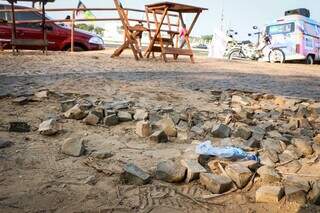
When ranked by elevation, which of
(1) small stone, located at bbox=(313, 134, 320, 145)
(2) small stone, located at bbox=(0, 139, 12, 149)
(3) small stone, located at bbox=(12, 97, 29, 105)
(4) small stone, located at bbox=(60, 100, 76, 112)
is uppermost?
(3) small stone, located at bbox=(12, 97, 29, 105)

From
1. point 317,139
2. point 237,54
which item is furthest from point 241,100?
point 237,54

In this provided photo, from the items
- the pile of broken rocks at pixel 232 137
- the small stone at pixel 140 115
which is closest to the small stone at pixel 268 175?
the pile of broken rocks at pixel 232 137

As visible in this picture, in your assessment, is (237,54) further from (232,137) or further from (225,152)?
(225,152)

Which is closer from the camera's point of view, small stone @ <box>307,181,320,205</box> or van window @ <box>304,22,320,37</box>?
small stone @ <box>307,181,320,205</box>

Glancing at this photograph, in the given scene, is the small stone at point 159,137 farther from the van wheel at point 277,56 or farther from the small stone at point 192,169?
the van wheel at point 277,56

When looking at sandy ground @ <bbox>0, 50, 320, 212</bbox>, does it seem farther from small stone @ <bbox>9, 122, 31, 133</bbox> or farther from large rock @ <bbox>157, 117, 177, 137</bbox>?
large rock @ <bbox>157, 117, 177, 137</bbox>

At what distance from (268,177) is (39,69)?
507 centimetres

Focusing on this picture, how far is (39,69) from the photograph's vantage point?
6.53 meters

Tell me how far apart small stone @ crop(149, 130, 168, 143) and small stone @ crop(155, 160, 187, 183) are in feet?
2.02

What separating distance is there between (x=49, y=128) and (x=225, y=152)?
135 centimetres

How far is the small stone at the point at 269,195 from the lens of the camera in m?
2.12

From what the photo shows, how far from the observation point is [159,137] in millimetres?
3023

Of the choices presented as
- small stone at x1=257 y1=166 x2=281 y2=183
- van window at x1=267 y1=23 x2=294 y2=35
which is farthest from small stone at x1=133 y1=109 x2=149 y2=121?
van window at x1=267 y1=23 x2=294 y2=35

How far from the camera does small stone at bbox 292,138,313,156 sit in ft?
9.71
